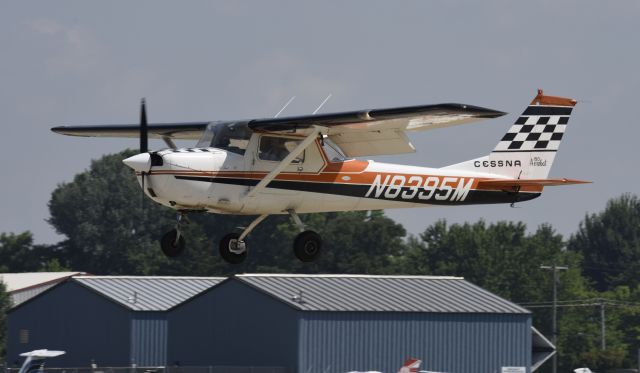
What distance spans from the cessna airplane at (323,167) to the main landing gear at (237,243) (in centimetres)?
2

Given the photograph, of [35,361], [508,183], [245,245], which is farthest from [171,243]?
[35,361]

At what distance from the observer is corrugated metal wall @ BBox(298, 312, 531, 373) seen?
36062mm

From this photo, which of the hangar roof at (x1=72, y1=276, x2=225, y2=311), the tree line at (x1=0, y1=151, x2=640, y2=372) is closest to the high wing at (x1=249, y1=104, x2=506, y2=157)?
the hangar roof at (x1=72, y1=276, x2=225, y2=311)

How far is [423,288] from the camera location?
1554 inches

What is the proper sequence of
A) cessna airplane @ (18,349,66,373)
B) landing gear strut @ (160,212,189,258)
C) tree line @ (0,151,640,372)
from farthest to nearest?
tree line @ (0,151,640,372)
cessna airplane @ (18,349,66,373)
landing gear strut @ (160,212,189,258)

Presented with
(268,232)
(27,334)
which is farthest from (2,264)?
(27,334)

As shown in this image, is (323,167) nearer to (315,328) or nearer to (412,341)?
(315,328)

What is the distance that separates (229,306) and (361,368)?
487 cm

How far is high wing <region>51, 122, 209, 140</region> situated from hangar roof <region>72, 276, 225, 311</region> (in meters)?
18.7

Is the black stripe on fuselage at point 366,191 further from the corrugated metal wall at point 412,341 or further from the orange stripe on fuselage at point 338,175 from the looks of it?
the corrugated metal wall at point 412,341

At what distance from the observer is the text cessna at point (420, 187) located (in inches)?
874

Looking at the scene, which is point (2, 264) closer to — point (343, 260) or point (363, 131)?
point (343, 260)

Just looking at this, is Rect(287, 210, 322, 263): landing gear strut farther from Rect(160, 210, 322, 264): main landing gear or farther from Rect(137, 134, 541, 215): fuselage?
Rect(137, 134, 541, 215): fuselage

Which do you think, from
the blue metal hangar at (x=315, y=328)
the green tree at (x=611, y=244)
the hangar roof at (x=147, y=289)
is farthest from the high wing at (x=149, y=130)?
the green tree at (x=611, y=244)
